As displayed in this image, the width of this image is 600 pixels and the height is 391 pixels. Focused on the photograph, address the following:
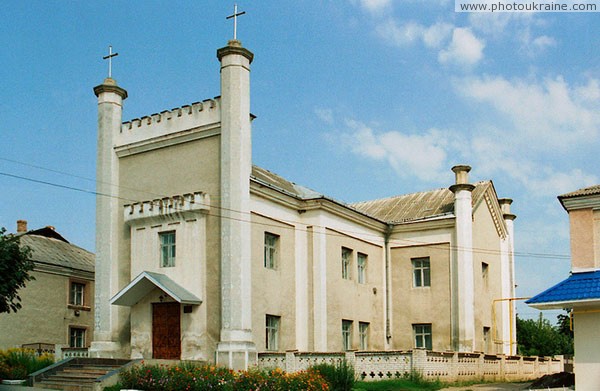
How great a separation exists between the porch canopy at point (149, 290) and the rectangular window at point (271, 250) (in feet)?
10.2

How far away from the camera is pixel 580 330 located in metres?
16.0

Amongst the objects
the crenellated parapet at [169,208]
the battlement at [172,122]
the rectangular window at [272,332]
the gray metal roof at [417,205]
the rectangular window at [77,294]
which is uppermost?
the battlement at [172,122]

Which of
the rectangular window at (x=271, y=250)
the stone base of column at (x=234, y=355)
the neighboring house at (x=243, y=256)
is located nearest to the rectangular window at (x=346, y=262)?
the neighboring house at (x=243, y=256)

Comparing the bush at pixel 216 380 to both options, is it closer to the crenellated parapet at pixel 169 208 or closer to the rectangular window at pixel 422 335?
the crenellated parapet at pixel 169 208

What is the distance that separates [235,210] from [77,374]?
6991 mm

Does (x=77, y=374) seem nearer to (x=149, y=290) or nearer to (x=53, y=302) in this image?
(x=149, y=290)

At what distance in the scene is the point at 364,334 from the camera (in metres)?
30.6

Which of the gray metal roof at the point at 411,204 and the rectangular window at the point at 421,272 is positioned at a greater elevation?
the gray metal roof at the point at 411,204

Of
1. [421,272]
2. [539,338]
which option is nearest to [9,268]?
[421,272]

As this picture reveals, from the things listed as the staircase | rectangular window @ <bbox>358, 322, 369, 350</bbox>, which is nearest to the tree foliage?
rectangular window @ <bbox>358, 322, 369, 350</bbox>

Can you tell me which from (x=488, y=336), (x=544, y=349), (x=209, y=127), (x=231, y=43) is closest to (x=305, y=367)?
(x=209, y=127)

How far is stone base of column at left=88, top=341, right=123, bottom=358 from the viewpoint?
83.5 ft

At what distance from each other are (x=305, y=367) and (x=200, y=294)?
13.6 feet

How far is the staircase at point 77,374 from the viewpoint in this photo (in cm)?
2152
